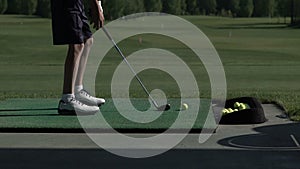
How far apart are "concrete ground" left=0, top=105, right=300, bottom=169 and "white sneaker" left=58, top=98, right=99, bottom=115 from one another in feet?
3.86

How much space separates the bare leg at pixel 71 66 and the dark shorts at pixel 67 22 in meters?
0.11

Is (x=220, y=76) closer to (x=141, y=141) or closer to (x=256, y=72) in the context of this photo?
(x=256, y=72)

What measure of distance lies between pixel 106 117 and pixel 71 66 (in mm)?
759

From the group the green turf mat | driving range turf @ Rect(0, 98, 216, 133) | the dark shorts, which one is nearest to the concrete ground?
driving range turf @ Rect(0, 98, 216, 133)


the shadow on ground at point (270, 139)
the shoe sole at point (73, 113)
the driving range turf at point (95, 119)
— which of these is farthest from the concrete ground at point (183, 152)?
the shoe sole at point (73, 113)

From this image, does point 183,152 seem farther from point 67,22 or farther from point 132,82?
point 132,82

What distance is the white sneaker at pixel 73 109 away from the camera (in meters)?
8.37

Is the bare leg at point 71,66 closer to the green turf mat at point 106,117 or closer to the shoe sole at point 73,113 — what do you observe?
the shoe sole at point 73,113

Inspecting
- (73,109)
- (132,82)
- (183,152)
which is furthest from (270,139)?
(132,82)

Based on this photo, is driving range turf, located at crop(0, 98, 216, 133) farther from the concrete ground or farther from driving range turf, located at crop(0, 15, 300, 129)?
the concrete ground

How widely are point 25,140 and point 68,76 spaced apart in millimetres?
1713

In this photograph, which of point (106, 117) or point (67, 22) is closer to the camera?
point (106, 117)

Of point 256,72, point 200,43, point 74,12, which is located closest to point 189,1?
point 200,43

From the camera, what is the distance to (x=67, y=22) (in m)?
8.43
